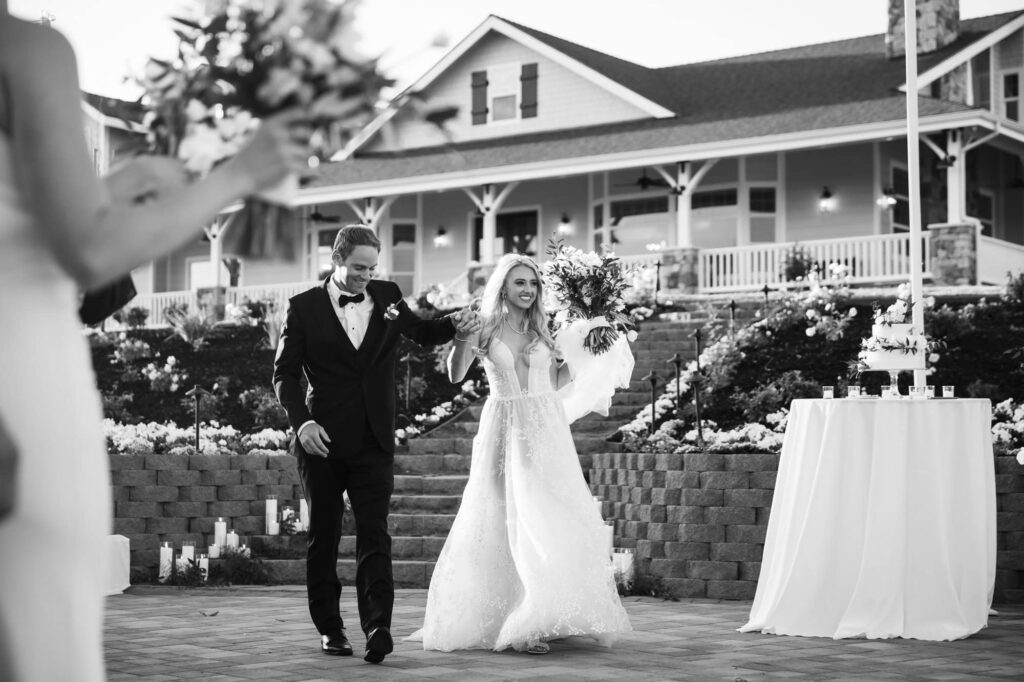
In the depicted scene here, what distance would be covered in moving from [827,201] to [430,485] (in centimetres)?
1332

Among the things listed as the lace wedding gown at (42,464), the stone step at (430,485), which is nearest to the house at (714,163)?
the stone step at (430,485)

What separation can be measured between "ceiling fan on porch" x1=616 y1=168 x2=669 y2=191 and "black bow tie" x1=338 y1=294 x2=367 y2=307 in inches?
691

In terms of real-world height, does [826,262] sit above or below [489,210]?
below

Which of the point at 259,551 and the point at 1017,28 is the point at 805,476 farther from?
the point at 1017,28

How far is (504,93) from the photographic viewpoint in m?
27.4

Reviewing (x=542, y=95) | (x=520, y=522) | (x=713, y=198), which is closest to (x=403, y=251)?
(x=542, y=95)

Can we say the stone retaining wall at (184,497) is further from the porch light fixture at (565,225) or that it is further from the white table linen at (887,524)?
the porch light fixture at (565,225)

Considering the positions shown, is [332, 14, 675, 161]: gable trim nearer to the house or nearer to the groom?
the house

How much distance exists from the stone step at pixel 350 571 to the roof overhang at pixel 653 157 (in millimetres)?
11855

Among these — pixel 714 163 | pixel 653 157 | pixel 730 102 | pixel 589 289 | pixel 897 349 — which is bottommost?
pixel 897 349

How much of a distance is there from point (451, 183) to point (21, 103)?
23.6m

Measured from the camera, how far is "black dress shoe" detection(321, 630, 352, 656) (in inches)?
275

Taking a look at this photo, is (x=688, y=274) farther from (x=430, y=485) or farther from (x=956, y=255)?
(x=430, y=485)

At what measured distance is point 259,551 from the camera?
11.8 metres
